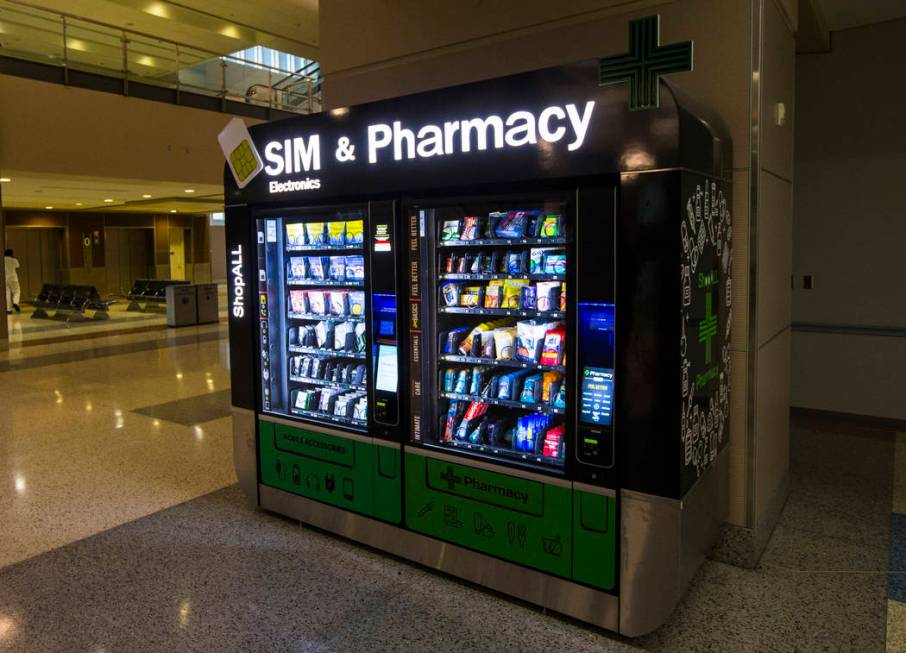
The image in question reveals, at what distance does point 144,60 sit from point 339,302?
8521 millimetres

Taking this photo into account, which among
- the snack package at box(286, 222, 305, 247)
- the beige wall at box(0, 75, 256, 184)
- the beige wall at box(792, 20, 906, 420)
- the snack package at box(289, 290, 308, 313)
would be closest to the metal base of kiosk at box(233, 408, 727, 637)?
the snack package at box(289, 290, 308, 313)

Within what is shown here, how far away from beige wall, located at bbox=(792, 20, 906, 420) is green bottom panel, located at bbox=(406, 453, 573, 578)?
413 cm

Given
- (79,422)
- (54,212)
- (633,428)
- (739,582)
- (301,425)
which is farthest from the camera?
(54,212)

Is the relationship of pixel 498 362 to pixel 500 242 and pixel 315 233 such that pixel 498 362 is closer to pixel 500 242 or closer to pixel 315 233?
pixel 500 242

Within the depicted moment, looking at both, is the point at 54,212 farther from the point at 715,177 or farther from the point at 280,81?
the point at 715,177

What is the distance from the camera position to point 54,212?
65.1 ft

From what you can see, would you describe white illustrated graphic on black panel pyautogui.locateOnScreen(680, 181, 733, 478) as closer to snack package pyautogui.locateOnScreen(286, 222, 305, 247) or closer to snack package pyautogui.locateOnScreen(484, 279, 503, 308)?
snack package pyautogui.locateOnScreen(484, 279, 503, 308)

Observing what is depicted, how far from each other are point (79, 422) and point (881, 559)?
251 inches

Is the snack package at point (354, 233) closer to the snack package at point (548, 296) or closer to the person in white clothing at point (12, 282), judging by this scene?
the snack package at point (548, 296)

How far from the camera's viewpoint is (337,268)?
12.9 feet

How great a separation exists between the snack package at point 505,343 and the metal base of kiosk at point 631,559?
88cm

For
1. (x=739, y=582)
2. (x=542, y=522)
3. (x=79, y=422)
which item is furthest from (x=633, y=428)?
(x=79, y=422)

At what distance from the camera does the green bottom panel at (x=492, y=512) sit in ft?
9.75

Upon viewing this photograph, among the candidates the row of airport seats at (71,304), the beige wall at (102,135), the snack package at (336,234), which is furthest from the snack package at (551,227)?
the row of airport seats at (71,304)
